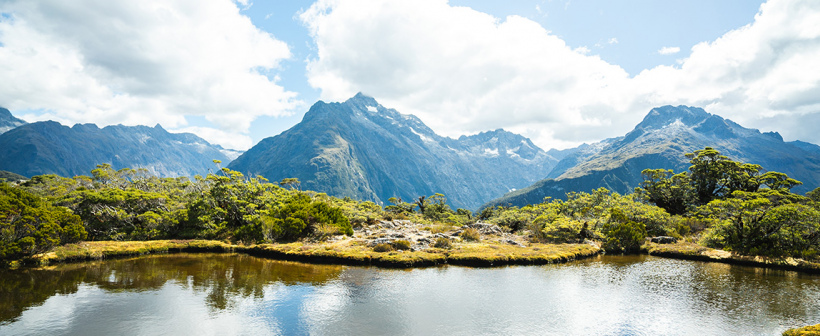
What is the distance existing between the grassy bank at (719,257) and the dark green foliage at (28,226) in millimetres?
73705

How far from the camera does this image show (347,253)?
43219 mm

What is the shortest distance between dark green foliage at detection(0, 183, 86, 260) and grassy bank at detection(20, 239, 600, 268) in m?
1.31

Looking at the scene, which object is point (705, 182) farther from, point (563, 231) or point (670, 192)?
point (563, 231)

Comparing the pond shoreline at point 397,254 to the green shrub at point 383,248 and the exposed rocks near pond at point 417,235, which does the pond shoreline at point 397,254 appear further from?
the exposed rocks near pond at point 417,235

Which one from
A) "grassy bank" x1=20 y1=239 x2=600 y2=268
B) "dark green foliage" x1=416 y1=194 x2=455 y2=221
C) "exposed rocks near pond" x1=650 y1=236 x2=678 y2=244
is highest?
"dark green foliage" x1=416 y1=194 x2=455 y2=221

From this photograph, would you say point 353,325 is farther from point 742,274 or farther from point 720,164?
point 720,164

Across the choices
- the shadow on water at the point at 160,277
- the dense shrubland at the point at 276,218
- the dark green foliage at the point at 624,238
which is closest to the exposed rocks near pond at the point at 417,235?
the dense shrubland at the point at 276,218

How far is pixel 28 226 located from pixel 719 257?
77.7 m

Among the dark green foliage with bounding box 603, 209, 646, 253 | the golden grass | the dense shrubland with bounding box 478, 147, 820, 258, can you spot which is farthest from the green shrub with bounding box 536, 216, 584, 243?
the golden grass

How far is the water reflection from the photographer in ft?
72.6

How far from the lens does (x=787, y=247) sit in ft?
138

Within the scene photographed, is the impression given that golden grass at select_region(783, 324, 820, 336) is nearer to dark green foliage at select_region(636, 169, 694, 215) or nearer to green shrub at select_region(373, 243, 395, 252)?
green shrub at select_region(373, 243, 395, 252)

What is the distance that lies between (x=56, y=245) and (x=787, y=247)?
83542 millimetres

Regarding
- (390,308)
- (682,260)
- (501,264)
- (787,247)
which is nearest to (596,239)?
(682,260)
